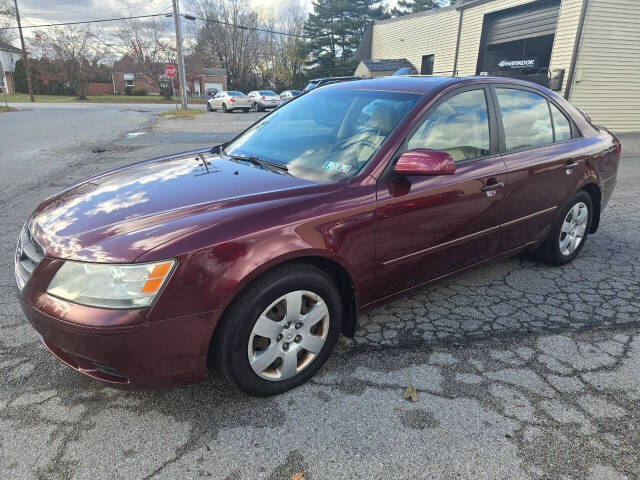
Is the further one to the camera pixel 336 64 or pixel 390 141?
pixel 336 64

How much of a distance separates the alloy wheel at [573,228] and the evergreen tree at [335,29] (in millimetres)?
50744

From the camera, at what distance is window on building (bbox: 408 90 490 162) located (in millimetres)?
2781

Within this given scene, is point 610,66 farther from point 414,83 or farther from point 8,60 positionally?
point 8,60

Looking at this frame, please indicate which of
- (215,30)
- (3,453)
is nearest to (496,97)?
(3,453)

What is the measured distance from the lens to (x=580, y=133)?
12.8 ft

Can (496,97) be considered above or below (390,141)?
above

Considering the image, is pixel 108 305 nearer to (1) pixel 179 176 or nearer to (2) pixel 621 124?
(1) pixel 179 176

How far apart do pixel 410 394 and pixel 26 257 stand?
6.90ft

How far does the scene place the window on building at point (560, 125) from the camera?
3.70m

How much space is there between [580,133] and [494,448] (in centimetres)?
304

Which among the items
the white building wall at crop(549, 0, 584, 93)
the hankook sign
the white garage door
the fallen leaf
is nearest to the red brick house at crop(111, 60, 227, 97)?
the white garage door

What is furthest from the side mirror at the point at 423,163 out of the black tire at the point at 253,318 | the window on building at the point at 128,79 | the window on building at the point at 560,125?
the window on building at the point at 128,79

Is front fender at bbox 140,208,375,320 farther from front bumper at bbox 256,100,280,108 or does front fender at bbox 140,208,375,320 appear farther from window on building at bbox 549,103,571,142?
front bumper at bbox 256,100,280,108

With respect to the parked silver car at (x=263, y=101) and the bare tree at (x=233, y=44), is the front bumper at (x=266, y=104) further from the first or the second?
the bare tree at (x=233, y=44)
